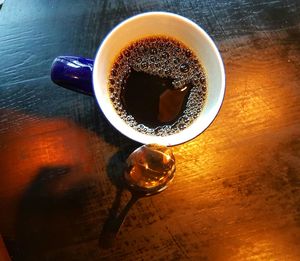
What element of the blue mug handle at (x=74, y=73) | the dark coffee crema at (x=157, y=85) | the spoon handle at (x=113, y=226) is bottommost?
the spoon handle at (x=113, y=226)

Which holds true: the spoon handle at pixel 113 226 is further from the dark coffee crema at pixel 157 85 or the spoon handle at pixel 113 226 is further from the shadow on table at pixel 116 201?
the dark coffee crema at pixel 157 85

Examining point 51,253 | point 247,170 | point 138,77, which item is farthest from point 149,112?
point 51,253

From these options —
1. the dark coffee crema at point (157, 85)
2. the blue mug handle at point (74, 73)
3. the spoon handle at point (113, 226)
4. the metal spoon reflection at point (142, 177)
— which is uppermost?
the blue mug handle at point (74, 73)

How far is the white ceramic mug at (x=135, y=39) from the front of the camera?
64cm

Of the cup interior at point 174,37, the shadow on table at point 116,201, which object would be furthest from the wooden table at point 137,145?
the cup interior at point 174,37

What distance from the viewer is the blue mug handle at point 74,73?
66 centimetres

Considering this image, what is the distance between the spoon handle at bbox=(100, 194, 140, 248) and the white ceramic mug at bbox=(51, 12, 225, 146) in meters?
0.16

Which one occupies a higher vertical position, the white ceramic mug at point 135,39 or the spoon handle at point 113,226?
the white ceramic mug at point 135,39

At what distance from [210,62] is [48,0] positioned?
0.46m

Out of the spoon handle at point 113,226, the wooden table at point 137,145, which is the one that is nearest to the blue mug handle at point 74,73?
the wooden table at point 137,145

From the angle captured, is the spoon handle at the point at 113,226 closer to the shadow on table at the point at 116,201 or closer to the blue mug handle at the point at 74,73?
the shadow on table at the point at 116,201

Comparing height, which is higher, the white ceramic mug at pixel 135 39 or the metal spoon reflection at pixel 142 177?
the white ceramic mug at pixel 135 39

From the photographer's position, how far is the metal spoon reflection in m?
0.71

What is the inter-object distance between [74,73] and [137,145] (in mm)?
205
